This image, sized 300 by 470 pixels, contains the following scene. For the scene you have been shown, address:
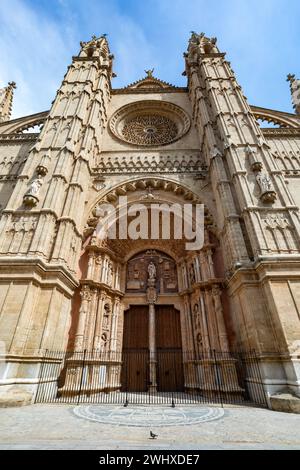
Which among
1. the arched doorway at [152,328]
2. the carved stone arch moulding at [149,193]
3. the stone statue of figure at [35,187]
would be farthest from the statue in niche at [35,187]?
the arched doorway at [152,328]

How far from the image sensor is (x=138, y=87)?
19922 millimetres

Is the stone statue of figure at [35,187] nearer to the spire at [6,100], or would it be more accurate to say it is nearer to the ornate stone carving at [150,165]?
the ornate stone carving at [150,165]

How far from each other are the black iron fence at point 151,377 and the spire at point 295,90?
1889cm

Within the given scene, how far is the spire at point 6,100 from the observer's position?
1867 centimetres

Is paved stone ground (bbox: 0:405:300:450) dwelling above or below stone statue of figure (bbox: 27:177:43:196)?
below

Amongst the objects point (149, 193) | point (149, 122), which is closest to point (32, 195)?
point (149, 193)

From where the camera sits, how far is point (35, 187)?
9750mm

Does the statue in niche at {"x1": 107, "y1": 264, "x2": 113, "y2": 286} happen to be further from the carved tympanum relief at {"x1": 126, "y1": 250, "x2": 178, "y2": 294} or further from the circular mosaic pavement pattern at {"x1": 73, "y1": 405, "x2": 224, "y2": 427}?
the circular mosaic pavement pattern at {"x1": 73, "y1": 405, "x2": 224, "y2": 427}

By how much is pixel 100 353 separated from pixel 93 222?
5.67m

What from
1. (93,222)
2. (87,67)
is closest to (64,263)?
(93,222)

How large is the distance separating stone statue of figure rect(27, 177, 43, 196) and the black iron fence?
6098 mm

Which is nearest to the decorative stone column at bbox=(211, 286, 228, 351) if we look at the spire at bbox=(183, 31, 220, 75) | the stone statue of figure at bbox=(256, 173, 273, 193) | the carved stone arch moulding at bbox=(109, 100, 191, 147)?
the stone statue of figure at bbox=(256, 173, 273, 193)

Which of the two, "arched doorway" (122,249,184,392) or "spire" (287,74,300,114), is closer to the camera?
"arched doorway" (122,249,184,392)

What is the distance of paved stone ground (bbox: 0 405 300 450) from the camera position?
3.03 metres
